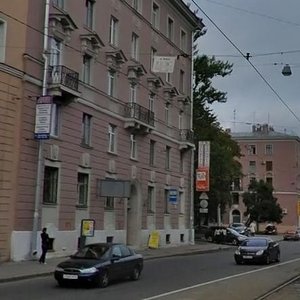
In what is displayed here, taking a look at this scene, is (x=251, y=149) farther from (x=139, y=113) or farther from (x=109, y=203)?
(x=109, y=203)

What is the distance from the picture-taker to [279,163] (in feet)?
349

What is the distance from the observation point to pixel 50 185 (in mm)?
29297

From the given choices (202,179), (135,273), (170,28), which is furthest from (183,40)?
(135,273)

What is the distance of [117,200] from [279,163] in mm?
73885

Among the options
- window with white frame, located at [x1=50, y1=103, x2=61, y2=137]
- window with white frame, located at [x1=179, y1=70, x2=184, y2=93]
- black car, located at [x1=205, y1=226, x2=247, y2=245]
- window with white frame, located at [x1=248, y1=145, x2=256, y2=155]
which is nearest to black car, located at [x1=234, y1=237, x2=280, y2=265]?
window with white frame, located at [x1=50, y1=103, x2=61, y2=137]

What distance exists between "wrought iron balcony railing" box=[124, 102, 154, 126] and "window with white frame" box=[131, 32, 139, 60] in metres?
3.41

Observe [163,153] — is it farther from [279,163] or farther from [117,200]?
[279,163]

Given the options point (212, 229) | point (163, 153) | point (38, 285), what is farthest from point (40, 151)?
point (212, 229)

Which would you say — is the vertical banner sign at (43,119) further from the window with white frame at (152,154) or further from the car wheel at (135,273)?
the window with white frame at (152,154)

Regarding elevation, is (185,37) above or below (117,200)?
above

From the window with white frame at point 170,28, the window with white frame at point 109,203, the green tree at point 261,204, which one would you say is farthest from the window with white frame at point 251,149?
the window with white frame at point 109,203

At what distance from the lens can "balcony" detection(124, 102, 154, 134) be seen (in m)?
37.1

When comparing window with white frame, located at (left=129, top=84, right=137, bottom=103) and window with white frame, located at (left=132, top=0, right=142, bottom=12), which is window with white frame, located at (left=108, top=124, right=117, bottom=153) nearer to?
window with white frame, located at (left=129, top=84, right=137, bottom=103)

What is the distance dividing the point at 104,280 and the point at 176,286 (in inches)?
89.7
